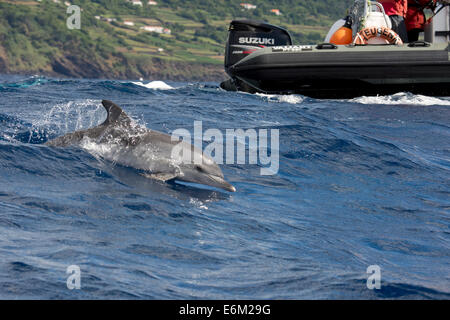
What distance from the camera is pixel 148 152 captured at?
873 cm

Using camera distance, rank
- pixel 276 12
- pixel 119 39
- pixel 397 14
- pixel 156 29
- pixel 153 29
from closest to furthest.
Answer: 1. pixel 397 14
2. pixel 119 39
3. pixel 156 29
4. pixel 153 29
5. pixel 276 12

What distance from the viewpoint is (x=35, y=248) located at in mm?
5922

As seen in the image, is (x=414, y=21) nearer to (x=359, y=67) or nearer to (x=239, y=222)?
(x=359, y=67)

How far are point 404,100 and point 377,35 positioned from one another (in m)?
2.29

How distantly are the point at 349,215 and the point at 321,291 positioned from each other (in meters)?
2.68

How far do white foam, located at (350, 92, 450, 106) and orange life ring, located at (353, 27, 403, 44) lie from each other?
63.2 inches

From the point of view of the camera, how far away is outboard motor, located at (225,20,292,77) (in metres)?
21.3

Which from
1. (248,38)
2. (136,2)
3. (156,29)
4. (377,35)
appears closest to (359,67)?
(377,35)

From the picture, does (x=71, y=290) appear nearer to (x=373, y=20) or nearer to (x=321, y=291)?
(x=321, y=291)

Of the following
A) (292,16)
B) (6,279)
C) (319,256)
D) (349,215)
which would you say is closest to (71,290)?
(6,279)

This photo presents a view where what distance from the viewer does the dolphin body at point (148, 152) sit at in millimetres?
8609

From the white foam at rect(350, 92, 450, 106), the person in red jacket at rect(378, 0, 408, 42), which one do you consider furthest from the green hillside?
the white foam at rect(350, 92, 450, 106)

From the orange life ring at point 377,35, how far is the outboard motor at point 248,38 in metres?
3.06

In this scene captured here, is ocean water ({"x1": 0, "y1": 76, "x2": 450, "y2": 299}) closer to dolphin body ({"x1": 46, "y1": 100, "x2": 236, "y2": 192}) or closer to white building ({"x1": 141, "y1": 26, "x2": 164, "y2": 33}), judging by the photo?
dolphin body ({"x1": 46, "y1": 100, "x2": 236, "y2": 192})
